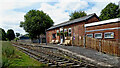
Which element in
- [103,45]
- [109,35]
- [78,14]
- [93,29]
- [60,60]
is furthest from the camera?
[78,14]

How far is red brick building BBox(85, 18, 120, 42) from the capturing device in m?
13.1

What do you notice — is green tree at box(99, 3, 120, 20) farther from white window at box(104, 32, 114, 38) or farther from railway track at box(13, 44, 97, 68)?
railway track at box(13, 44, 97, 68)

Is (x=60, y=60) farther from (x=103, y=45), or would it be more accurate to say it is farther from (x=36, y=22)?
(x=36, y=22)

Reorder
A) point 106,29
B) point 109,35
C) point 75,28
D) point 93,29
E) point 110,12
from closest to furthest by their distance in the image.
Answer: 1. point 109,35
2. point 106,29
3. point 93,29
4. point 75,28
5. point 110,12

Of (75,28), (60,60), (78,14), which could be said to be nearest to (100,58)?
(60,60)

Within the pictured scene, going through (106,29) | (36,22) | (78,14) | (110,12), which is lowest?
(106,29)

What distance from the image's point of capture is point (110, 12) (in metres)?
37.2

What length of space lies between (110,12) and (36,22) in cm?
2743

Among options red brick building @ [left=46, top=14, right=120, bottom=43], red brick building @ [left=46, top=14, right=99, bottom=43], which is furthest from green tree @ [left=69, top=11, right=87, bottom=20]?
red brick building @ [left=46, top=14, right=120, bottom=43]

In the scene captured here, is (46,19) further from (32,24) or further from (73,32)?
(73,32)

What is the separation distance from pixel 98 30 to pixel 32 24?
1140 inches

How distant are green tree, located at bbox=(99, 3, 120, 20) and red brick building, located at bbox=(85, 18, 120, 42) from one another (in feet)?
79.9

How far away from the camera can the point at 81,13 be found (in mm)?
47125

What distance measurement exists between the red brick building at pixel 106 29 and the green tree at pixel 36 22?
2595 cm
